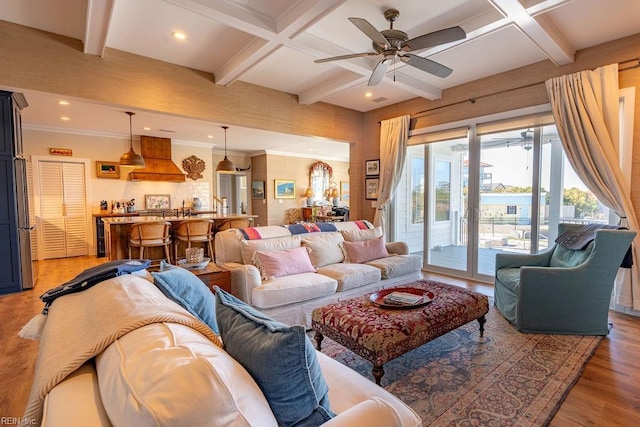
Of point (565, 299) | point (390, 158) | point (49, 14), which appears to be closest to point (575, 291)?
point (565, 299)

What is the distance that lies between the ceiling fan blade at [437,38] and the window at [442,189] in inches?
111

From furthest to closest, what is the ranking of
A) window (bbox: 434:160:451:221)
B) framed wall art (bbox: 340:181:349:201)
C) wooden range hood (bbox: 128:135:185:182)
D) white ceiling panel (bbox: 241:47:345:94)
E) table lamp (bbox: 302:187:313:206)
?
1. framed wall art (bbox: 340:181:349:201)
2. table lamp (bbox: 302:187:313:206)
3. wooden range hood (bbox: 128:135:185:182)
4. window (bbox: 434:160:451:221)
5. white ceiling panel (bbox: 241:47:345:94)

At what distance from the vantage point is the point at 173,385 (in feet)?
2.27

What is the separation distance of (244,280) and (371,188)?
12.4 ft

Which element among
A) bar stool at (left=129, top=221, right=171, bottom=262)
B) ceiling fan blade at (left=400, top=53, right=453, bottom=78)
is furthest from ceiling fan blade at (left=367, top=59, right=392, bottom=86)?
bar stool at (left=129, top=221, right=171, bottom=262)

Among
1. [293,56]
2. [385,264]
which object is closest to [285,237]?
[385,264]

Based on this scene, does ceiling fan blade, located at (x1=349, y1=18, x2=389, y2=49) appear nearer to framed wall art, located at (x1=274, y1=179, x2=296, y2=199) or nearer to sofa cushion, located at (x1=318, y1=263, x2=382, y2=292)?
sofa cushion, located at (x1=318, y1=263, x2=382, y2=292)

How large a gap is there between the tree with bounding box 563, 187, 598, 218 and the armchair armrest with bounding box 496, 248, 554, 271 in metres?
0.83

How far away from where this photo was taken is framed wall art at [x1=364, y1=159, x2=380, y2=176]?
5.90m

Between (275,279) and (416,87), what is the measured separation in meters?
3.36

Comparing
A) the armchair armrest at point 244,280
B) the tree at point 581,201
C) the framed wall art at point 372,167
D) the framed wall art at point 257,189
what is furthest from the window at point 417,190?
the framed wall art at point 257,189

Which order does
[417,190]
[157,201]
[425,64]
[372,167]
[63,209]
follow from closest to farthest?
[425,64], [417,190], [372,167], [63,209], [157,201]

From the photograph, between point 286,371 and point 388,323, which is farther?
point 388,323

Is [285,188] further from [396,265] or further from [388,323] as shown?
[388,323]
